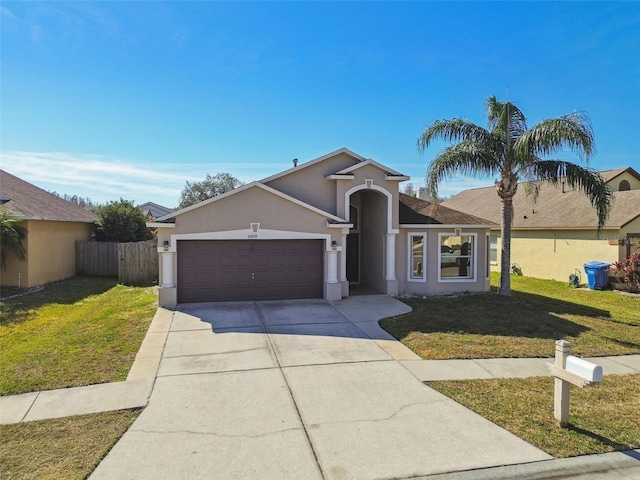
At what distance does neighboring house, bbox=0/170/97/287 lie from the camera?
1582cm

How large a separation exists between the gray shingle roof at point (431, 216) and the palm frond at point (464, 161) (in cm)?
161

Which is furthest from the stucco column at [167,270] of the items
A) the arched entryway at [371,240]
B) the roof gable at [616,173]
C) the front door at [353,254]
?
the roof gable at [616,173]

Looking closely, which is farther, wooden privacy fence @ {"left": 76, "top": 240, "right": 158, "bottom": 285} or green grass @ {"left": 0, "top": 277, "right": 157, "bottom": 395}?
wooden privacy fence @ {"left": 76, "top": 240, "right": 158, "bottom": 285}

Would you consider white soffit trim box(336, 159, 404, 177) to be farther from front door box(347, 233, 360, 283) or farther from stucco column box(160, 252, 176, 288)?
stucco column box(160, 252, 176, 288)

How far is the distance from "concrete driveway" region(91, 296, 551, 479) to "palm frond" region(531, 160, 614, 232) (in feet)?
28.8

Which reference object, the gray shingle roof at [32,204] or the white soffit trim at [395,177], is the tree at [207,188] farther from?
the white soffit trim at [395,177]

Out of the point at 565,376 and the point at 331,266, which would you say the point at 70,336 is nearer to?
the point at 331,266

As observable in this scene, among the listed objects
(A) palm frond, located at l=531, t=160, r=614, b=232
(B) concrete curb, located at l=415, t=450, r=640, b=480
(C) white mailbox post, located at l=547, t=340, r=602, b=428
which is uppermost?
(A) palm frond, located at l=531, t=160, r=614, b=232

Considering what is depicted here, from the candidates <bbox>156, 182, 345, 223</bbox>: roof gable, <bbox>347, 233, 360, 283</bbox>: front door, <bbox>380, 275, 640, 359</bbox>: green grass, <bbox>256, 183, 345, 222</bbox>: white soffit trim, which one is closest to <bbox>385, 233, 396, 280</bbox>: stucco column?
<bbox>380, 275, 640, 359</bbox>: green grass

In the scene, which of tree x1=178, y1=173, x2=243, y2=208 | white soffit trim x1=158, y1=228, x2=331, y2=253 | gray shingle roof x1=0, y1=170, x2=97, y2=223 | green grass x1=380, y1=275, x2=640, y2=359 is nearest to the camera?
green grass x1=380, y1=275, x2=640, y2=359

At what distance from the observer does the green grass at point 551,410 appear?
5062mm

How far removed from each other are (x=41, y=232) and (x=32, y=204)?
5.70 ft

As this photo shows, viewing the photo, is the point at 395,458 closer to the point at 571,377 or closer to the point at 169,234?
the point at 571,377

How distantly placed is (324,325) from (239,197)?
202 inches
